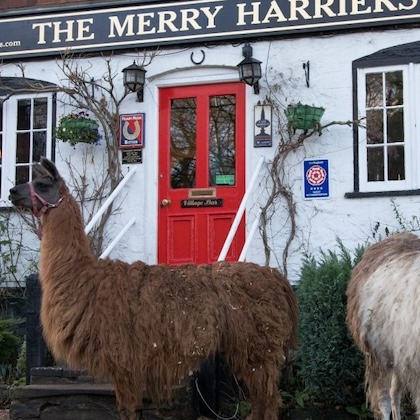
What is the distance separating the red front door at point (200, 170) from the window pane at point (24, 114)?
6.75 feet

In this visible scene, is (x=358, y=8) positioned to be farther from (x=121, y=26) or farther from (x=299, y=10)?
(x=121, y=26)

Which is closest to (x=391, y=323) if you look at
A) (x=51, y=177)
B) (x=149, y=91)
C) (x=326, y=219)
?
(x=51, y=177)

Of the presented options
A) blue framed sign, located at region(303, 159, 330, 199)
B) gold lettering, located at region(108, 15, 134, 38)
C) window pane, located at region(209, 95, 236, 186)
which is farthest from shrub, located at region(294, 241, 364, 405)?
gold lettering, located at region(108, 15, 134, 38)

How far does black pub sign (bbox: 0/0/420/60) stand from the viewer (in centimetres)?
936

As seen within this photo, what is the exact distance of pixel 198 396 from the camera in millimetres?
7438

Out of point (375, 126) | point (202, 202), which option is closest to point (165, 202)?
point (202, 202)

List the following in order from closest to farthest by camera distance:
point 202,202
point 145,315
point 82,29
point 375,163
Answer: point 145,315 < point 375,163 < point 202,202 < point 82,29

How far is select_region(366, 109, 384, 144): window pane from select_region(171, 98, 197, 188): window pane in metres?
2.27

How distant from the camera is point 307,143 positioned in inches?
369

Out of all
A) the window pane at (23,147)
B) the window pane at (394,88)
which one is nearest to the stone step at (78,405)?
the window pane at (23,147)

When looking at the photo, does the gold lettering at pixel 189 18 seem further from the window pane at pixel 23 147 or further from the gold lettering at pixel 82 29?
the window pane at pixel 23 147

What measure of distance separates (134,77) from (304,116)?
2353mm

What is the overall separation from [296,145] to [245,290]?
343cm

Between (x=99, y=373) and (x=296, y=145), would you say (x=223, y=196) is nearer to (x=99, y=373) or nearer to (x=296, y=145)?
(x=296, y=145)
